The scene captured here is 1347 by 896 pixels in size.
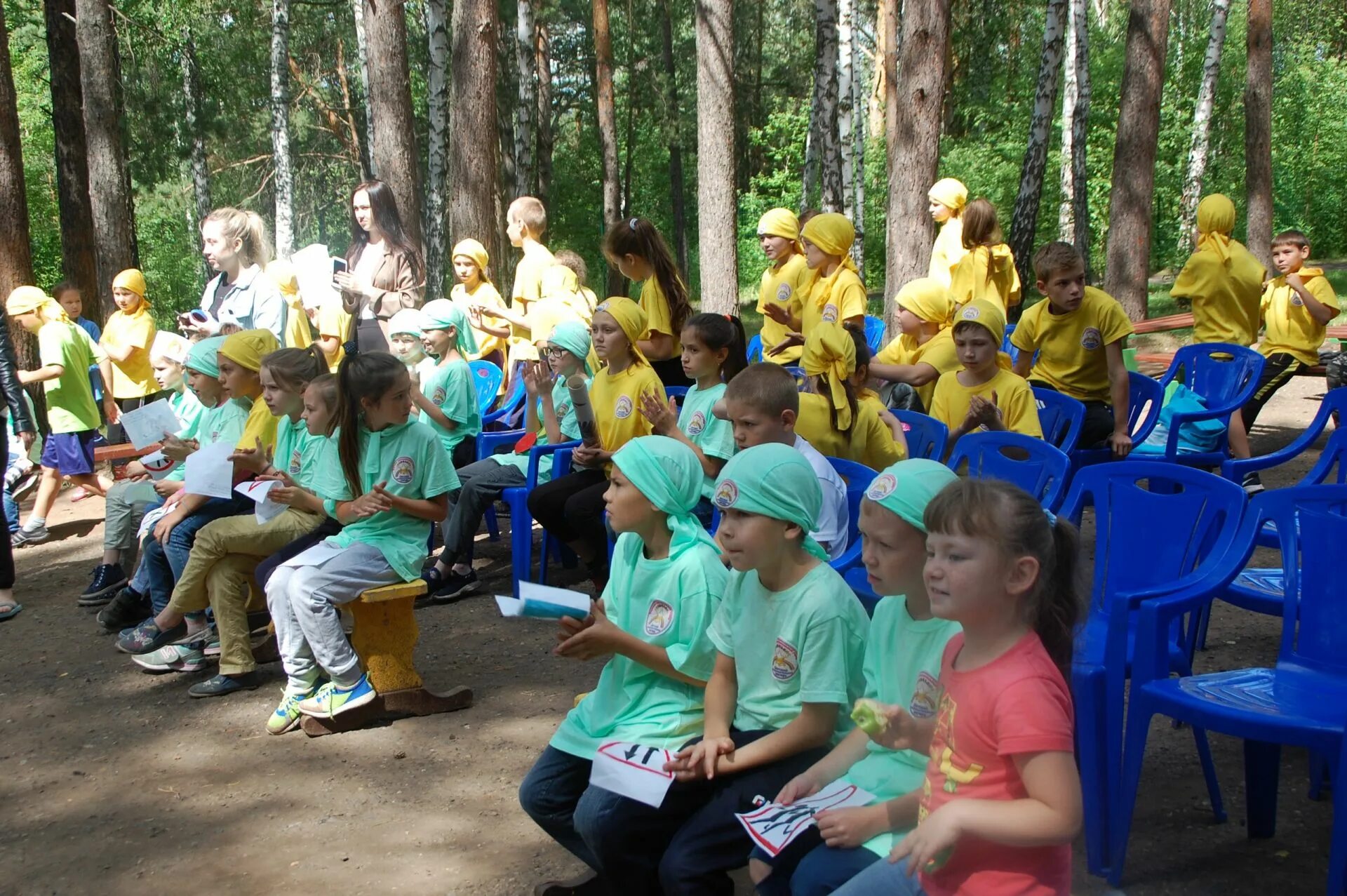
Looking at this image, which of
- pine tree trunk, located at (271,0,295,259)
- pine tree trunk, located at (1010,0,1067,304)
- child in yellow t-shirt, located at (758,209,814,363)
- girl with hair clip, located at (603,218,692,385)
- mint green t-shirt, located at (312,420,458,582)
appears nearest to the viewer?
mint green t-shirt, located at (312,420,458,582)

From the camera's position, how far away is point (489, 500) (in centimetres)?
636

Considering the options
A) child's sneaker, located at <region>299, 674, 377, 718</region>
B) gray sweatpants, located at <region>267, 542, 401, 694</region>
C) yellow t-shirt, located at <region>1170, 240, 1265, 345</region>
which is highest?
yellow t-shirt, located at <region>1170, 240, 1265, 345</region>

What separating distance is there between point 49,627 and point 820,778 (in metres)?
5.08

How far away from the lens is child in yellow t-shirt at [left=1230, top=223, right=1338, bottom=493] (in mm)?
7805

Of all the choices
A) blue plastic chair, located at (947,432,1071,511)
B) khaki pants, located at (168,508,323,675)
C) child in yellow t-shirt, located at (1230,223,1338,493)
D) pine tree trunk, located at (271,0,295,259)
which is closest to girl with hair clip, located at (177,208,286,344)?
khaki pants, located at (168,508,323,675)

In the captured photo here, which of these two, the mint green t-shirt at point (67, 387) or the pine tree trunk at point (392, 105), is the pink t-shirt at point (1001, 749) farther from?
the pine tree trunk at point (392, 105)

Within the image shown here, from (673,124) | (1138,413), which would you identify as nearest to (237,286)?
(1138,413)

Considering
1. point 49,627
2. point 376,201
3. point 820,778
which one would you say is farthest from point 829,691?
point 376,201

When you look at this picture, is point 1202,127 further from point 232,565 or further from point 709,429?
point 232,565

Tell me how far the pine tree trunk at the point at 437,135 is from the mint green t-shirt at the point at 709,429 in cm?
831

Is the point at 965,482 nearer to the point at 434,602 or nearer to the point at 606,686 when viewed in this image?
the point at 606,686

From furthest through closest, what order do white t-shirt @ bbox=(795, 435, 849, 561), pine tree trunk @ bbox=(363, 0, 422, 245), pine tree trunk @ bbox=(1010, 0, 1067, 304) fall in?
pine tree trunk @ bbox=(1010, 0, 1067, 304)
pine tree trunk @ bbox=(363, 0, 422, 245)
white t-shirt @ bbox=(795, 435, 849, 561)

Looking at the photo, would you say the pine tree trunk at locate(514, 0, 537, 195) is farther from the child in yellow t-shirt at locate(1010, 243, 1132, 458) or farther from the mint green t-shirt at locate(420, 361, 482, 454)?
the child in yellow t-shirt at locate(1010, 243, 1132, 458)

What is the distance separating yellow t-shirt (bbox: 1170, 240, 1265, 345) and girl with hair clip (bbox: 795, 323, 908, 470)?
3482 millimetres
